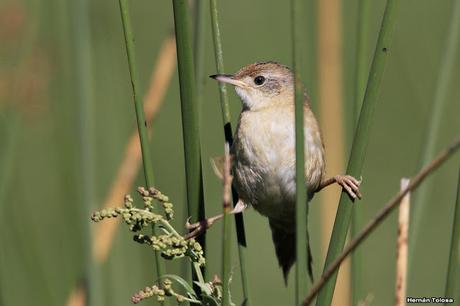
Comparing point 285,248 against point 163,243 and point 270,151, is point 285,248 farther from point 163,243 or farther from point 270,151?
point 163,243

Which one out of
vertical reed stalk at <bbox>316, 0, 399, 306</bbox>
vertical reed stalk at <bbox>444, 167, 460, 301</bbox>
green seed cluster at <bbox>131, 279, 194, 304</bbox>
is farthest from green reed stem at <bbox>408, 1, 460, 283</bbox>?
green seed cluster at <bbox>131, 279, 194, 304</bbox>

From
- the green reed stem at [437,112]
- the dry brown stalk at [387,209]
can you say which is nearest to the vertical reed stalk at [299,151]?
the dry brown stalk at [387,209]

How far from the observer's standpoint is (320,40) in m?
4.55

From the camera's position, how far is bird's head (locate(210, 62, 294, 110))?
361cm

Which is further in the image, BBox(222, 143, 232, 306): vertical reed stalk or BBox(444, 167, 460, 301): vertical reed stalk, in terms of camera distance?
BBox(444, 167, 460, 301): vertical reed stalk

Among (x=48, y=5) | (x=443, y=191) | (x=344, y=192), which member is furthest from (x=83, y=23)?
(x=443, y=191)

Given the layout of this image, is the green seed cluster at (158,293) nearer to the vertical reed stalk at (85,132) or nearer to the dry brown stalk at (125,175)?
the vertical reed stalk at (85,132)

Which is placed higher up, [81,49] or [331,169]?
[81,49]

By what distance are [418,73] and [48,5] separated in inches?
99.3

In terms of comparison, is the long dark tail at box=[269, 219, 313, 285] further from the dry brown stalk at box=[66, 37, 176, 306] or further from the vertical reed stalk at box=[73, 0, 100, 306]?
the vertical reed stalk at box=[73, 0, 100, 306]

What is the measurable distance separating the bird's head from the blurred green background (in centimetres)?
15

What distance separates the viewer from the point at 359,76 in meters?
2.54

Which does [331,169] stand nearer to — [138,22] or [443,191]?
[443,191]

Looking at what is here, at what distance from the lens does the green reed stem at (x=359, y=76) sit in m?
2.45
